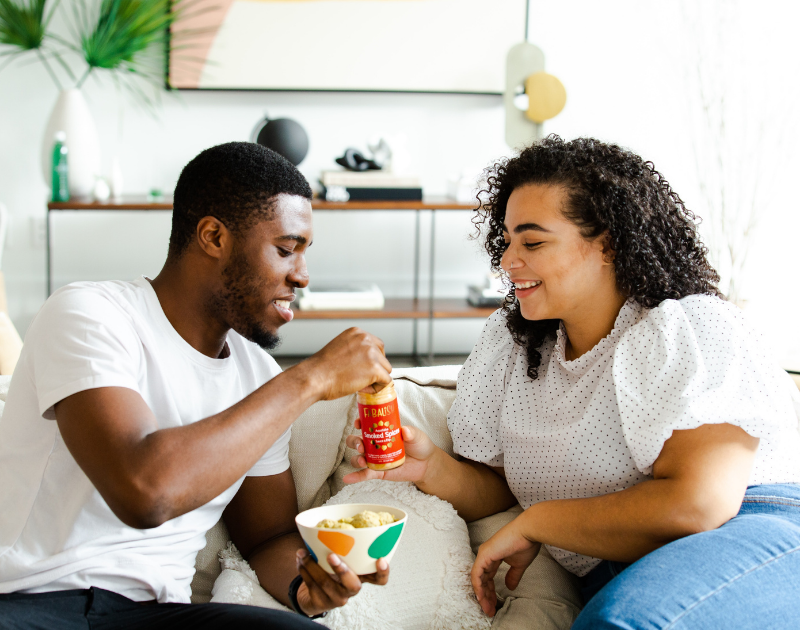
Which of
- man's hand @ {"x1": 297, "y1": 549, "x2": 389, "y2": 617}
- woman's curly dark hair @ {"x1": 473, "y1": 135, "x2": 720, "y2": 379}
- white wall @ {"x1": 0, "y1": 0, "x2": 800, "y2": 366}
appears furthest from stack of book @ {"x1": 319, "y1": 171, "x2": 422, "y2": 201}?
man's hand @ {"x1": 297, "y1": 549, "x2": 389, "y2": 617}

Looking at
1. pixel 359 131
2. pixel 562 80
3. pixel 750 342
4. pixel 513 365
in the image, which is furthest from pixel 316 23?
pixel 750 342

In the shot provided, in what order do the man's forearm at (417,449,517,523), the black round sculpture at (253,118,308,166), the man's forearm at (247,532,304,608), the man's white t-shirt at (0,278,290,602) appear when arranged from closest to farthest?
the man's white t-shirt at (0,278,290,602), the man's forearm at (247,532,304,608), the man's forearm at (417,449,517,523), the black round sculpture at (253,118,308,166)

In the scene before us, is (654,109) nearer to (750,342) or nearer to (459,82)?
(459,82)

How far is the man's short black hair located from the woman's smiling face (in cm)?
40

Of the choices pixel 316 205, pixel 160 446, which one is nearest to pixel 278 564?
pixel 160 446

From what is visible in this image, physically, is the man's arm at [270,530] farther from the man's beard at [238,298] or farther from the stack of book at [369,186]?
the stack of book at [369,186]

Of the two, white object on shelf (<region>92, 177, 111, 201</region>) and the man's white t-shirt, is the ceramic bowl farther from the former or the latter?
white object on shelf (<region>92, 177, 111, 201</region>)

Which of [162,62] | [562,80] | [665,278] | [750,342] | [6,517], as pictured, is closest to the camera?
[6,517]

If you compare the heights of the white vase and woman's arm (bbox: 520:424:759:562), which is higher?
the white vase

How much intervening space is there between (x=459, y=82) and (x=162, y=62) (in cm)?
138

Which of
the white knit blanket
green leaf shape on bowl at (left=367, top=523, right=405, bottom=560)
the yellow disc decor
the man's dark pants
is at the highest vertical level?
the yellow disc decor

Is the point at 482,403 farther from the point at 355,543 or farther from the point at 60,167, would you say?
the point at 60,167

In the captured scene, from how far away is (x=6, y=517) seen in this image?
1.06 metres

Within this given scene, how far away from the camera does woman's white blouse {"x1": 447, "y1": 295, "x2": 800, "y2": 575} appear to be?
3.76 feet
